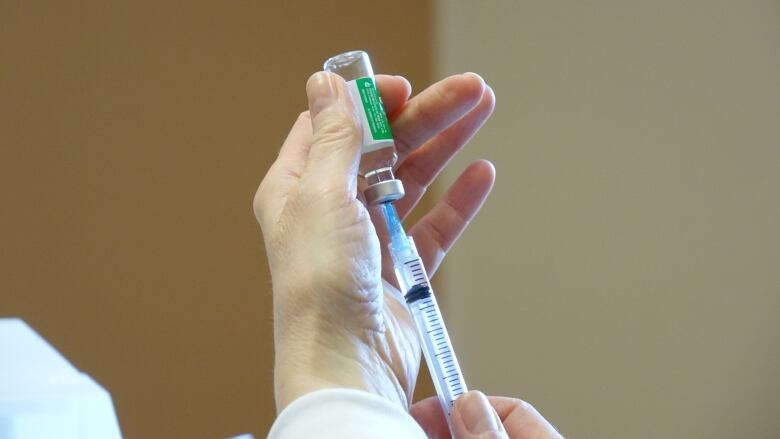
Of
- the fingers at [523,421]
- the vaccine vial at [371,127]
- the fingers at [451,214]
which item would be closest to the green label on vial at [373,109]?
the vaccine vial at [371,127]

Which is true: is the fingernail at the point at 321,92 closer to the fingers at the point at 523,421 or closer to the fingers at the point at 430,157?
the fingers at the point at 430,157

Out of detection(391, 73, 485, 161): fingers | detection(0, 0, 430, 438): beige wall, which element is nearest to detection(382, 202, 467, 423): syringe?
detection(391, 73, 485, 161): fingers

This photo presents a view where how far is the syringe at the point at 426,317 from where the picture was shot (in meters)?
0.76

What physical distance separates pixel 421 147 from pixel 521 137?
2.01 feet

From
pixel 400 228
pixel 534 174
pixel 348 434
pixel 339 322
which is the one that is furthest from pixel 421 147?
pixel 534 174

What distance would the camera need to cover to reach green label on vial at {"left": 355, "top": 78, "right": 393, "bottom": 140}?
73 centimetres

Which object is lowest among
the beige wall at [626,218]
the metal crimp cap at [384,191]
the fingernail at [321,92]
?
the beige wall at [626,218]

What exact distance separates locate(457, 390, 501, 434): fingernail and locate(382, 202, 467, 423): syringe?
0.18ft

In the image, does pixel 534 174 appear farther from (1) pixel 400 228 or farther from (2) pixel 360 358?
(2) pixel 360 358

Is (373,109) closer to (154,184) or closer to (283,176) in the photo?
(283,176)

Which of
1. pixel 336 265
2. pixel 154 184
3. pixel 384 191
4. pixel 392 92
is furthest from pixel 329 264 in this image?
pixel 154 184

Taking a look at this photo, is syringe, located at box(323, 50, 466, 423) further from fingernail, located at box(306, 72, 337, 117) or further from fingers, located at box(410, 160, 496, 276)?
fingers, located at box(410, 160, 496, 276)

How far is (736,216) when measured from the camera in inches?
49.9

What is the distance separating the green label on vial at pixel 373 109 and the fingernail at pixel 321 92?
3 cm
